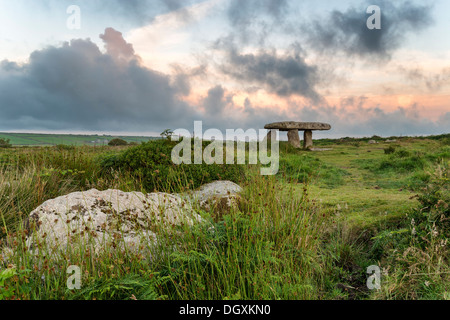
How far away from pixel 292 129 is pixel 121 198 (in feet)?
57.3

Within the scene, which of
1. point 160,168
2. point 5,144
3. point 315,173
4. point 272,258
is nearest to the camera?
point 272,258

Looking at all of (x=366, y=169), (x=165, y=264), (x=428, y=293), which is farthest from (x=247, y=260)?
(x=366, y=169)

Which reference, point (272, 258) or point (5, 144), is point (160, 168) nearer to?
point (272, 258)

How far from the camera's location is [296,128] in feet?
70.2

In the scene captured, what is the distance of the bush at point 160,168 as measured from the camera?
294 inches

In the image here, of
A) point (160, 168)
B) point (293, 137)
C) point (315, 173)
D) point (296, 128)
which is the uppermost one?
point (296, 128)

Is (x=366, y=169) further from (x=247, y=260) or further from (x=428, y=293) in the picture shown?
(x=247, y=260)

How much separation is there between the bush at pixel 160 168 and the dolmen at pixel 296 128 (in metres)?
13.2

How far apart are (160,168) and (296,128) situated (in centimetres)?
1525

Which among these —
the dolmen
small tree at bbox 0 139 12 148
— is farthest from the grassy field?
small tree at bbox 0 139 12 148

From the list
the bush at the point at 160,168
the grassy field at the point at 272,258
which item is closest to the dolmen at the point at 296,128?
the bush at the point at 160,168

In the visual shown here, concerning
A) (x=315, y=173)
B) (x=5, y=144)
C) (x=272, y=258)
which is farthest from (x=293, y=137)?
(x=5, y=144)

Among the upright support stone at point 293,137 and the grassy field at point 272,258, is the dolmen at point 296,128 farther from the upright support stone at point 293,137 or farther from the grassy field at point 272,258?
the grassy field at point 272,258

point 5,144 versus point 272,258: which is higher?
point 5,144
